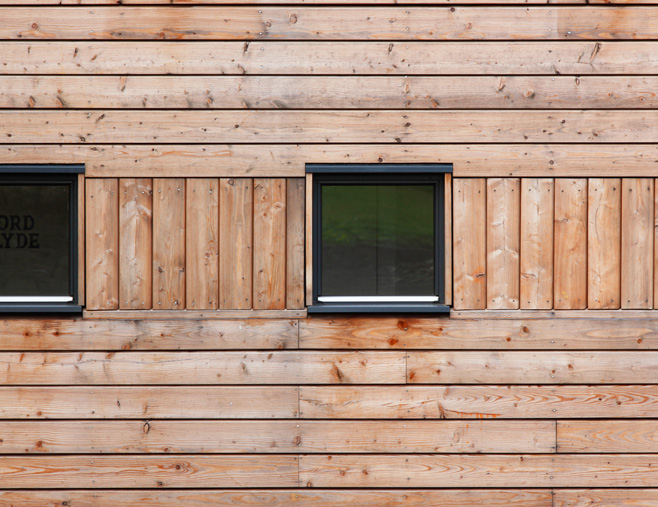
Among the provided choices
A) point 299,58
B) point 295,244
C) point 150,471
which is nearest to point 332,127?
point 299,58

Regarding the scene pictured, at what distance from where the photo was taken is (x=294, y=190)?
162 inches

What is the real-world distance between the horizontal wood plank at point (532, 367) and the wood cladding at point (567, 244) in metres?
0.34

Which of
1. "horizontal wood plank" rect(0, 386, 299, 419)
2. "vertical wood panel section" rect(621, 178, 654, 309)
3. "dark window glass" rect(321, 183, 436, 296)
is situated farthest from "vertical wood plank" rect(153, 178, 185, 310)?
"vertical wood panel section" rect(621, 178, 654, 309)

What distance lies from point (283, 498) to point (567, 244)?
2633mm

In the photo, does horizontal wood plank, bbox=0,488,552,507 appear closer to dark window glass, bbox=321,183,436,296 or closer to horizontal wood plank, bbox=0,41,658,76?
dark window glass, bbox=321,183,436,296

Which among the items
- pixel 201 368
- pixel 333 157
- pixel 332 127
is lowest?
pixel 201 368

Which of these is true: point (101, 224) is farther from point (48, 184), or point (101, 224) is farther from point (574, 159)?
point (574, 159)

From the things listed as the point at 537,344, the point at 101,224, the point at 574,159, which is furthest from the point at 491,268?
the point at 101,224

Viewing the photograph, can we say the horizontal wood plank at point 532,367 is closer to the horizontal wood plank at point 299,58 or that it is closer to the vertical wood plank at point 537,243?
the vertical wood plank at point 537,243

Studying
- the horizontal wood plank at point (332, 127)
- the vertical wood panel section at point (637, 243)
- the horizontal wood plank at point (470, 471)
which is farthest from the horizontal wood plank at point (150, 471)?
the vertical wood panel section at point (637, 243)

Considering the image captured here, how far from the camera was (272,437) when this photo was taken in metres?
4.11

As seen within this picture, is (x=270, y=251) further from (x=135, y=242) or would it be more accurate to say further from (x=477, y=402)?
(x=477, y=402)

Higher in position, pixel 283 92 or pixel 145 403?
pixel 283 92

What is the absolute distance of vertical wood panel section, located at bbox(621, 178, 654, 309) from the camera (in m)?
4.13
